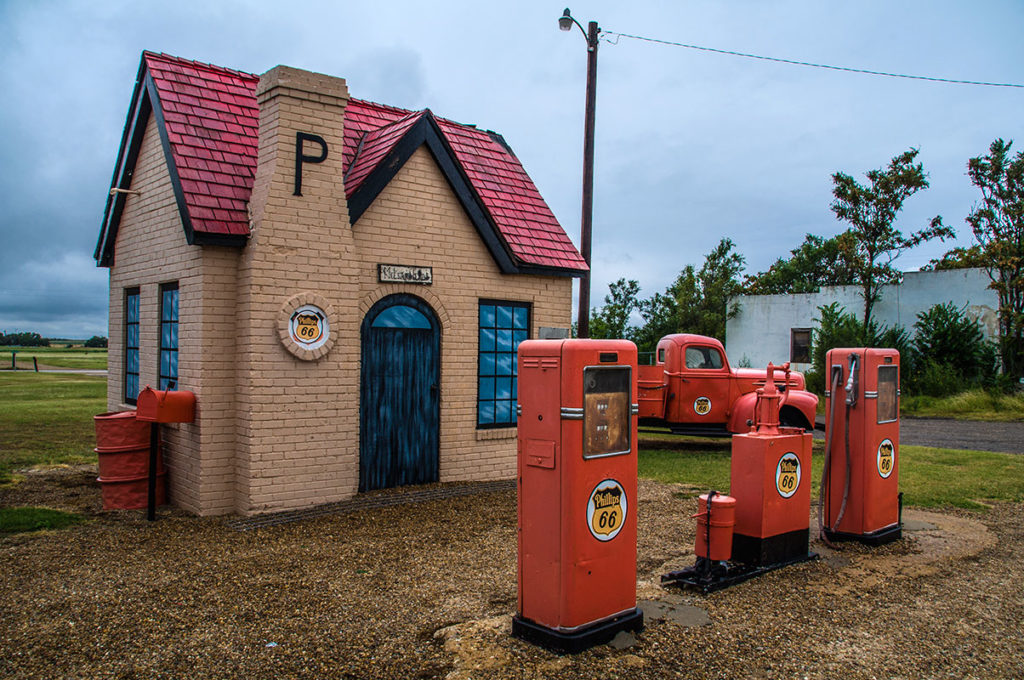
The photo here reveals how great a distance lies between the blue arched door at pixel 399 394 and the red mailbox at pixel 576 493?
450 centimetres

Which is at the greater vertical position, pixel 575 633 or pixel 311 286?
pixel 311 286

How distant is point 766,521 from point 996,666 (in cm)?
201

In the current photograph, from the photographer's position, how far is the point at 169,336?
9633 millimetres

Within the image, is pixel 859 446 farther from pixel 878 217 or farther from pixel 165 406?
pixel 878 217

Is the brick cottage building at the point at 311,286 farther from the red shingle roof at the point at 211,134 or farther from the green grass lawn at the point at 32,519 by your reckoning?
the green grass lawn at the point at 32,519

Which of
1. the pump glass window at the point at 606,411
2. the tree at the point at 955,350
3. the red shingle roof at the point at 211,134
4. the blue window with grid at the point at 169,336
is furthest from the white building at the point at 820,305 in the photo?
the pump glass window at the point at 606,411

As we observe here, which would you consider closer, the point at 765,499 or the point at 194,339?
the point at 765,499

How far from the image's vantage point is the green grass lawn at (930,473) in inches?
397

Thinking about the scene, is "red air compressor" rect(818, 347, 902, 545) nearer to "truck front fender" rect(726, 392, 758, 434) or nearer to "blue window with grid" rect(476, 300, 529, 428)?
"blue window with grid" rect(476, 300, 529, 428)

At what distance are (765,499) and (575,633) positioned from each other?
8.11 feet

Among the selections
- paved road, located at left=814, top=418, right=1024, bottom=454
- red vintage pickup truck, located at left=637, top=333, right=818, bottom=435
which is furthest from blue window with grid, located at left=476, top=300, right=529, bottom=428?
paved road, located at left=814, top=418, right=1024, bottom=454

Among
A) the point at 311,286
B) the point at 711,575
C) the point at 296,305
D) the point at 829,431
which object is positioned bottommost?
the point at 711,575

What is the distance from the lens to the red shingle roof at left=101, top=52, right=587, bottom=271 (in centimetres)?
873

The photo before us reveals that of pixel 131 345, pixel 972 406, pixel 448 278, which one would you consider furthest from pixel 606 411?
pixel 972 406
